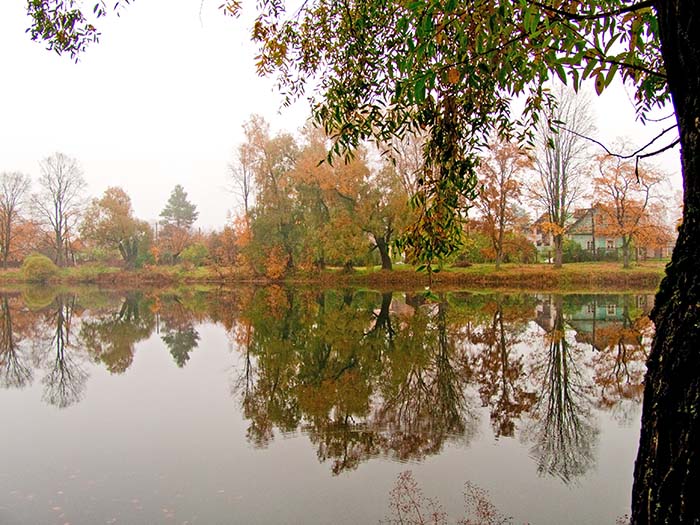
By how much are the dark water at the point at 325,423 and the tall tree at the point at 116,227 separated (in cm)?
3885

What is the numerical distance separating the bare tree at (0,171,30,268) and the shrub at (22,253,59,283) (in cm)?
717

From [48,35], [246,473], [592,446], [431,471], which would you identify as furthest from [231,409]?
[48,35]

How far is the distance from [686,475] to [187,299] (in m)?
30.9

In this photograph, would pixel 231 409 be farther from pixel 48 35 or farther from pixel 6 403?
pixel 48 35

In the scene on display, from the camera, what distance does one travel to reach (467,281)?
33969mm

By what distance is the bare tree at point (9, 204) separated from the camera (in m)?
54.5

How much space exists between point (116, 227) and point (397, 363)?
49447mm

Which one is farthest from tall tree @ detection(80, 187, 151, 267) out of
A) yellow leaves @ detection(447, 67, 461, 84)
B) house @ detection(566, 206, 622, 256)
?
yellow leaves @ detection(447, 67, 461, 84)

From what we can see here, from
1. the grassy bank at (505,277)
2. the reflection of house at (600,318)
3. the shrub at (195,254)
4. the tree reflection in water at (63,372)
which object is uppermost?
the shrub at (195,254)

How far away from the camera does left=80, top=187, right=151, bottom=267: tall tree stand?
2080 inches

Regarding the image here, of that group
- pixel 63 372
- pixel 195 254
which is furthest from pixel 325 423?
pixel 195 254

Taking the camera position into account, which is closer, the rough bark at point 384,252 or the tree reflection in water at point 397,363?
the tree reflection in water at point 397,363

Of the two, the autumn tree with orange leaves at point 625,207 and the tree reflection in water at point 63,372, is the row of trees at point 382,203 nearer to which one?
the autumn tree with orange leaves at point 625,207

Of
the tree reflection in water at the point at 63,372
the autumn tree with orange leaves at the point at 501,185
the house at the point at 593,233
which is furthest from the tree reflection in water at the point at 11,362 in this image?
the house at the point at 593,233
